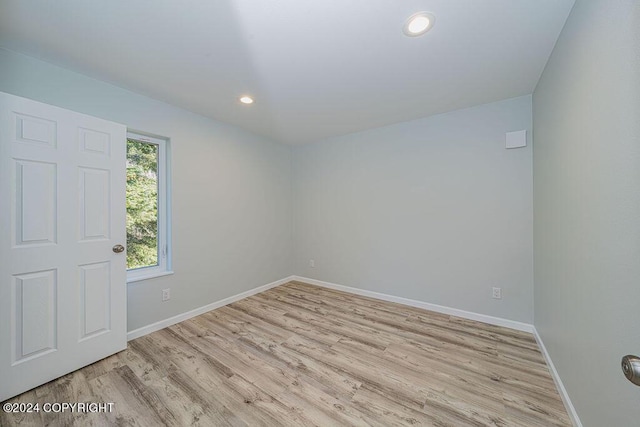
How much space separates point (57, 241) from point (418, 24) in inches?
118

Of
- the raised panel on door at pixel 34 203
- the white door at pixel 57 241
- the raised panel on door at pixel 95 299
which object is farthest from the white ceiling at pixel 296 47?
the raised panel on door at pixel 95 299

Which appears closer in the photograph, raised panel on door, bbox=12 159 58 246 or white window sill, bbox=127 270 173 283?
raised panel on door, bbox=12 159 58 246

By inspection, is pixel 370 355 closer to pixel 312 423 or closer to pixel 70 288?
pixel 312 423

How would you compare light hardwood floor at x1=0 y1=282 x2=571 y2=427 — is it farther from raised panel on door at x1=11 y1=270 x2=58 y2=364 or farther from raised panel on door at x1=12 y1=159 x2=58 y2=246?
raised panel on door at x1=12 y1=159 x2=58 y2=246

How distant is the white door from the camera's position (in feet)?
5.08

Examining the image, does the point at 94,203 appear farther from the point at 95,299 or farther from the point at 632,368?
the point at 632,368

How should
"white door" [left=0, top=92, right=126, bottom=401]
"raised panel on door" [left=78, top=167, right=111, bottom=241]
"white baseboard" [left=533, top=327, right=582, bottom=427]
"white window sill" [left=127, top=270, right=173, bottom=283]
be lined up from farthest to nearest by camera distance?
"white window sill" [left=127, top=270, right=173, bottom=283] → "raised panel on door" [left=78, top=167, right=111, bottom=241] → "white door" [left=0, top=92, right=126, bottom=401] → "white baseboard" [left=533, top=327, right=582, bottom=427]

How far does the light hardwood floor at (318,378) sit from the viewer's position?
4.60 ft

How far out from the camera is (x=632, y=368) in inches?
23.0

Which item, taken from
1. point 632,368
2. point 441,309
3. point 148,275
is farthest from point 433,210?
point 148,275

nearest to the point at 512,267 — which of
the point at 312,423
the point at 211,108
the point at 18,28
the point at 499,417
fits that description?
the point at 499,417

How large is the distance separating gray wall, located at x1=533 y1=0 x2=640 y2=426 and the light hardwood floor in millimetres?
384

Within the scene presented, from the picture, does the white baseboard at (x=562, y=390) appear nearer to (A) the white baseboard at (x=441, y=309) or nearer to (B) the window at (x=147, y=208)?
(A) the white baseboard at (x=441, y=309)

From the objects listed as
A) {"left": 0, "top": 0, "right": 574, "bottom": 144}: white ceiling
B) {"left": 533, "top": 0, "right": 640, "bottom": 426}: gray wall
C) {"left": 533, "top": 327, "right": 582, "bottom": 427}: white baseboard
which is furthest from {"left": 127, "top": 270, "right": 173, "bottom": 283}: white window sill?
{"left": 533, "top": 327, "right": 582, "bottom": 427}: white baseboard
